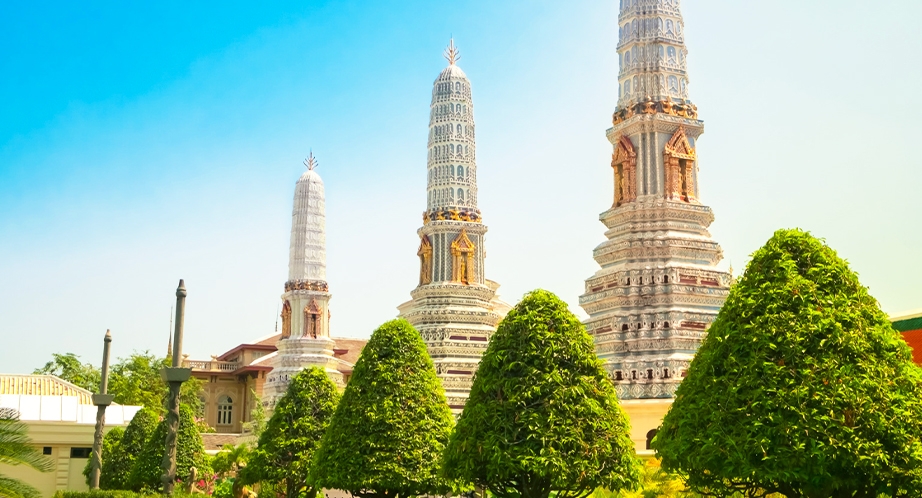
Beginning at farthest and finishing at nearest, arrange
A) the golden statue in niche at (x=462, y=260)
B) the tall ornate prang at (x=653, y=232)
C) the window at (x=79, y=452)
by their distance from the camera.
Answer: the golden statue in niche at (x=462, y=260)
the window at (x=79, y=452)
the tall ornate prang at (x=653, y=232)

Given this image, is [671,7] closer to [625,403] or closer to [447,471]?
[625,403]

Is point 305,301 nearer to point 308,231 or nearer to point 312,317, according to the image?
point 312,317

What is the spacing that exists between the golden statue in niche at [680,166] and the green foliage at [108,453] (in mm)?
20312

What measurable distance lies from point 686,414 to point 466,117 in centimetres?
3728

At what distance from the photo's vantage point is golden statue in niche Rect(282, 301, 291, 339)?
2376 inches

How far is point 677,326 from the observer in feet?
113

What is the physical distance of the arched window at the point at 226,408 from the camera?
2958 inches

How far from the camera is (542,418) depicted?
52.7 feet

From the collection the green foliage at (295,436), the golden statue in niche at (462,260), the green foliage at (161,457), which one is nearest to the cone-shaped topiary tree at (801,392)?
the green foliage at (295,436)

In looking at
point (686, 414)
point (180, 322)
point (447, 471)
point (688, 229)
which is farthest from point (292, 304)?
point (686, 414)

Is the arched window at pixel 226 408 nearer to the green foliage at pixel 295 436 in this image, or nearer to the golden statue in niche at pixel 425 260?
the golden statue in niche at pixel 425 260

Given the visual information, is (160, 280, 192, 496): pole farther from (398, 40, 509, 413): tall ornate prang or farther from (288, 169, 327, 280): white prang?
(288, 169, 327, 280): white prang

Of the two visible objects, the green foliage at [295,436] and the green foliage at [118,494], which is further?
the green foliage at [295,436]

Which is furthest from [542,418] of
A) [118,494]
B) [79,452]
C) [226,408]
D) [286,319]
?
[226,408]
